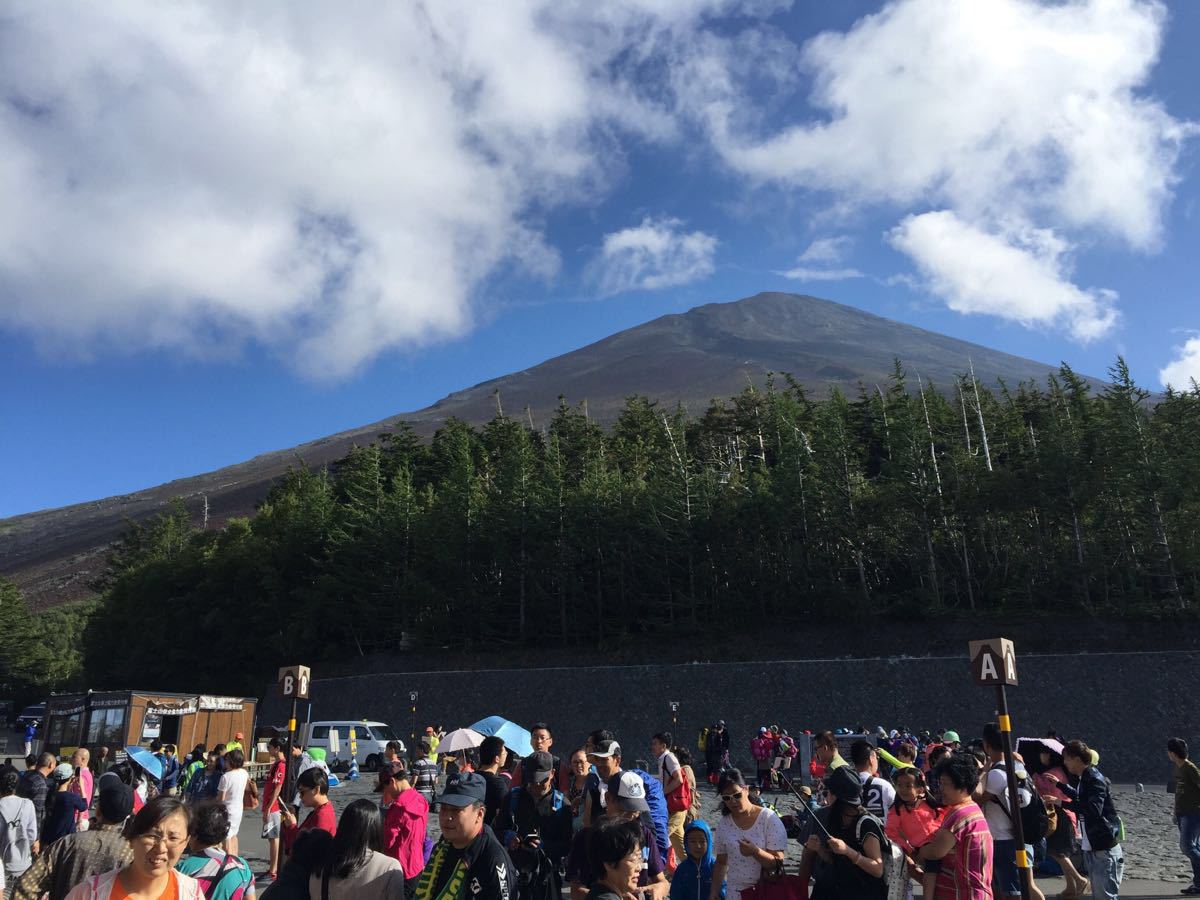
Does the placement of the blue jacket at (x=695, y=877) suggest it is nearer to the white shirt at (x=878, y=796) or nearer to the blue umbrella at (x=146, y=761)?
the white shirt at (x=878, y=796)

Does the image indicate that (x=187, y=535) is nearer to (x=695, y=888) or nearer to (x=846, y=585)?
(x=846, y=585)

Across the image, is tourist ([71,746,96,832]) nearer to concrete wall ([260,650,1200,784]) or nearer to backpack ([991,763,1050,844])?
backpack ([991,763,1050,844])

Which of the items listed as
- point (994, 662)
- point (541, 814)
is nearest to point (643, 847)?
point (541, 814)

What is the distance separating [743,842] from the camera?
222 inches

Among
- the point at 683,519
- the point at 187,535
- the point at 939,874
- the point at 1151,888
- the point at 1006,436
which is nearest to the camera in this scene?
the point at 939,874

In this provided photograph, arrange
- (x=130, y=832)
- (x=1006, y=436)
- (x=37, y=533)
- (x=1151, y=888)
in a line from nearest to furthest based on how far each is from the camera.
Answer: (x=130, y=832)
(x=1151, y=888)
(x=1006, y=436)
(x=37, y=533)

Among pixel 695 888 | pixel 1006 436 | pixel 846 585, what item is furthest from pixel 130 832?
pixel 1006 436

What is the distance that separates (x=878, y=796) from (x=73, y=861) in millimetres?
5436

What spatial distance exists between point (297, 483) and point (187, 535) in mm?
17872

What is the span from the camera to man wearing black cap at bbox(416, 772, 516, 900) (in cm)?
407

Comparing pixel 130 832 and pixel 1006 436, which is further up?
pixel 1006 436

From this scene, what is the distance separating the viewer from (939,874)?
17.6ft

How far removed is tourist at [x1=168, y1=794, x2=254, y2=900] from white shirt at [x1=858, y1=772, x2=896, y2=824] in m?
4.45

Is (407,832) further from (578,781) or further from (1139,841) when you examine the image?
(1139,841)
